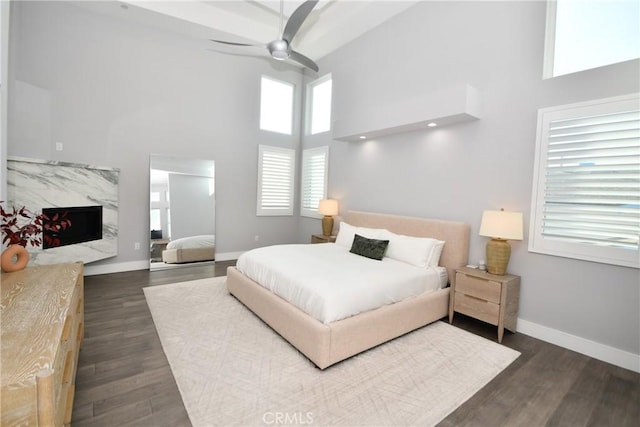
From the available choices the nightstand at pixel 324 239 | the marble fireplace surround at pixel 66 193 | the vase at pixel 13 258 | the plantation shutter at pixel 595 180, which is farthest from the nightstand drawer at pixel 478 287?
the marble fireplace surround at pixel 66 193

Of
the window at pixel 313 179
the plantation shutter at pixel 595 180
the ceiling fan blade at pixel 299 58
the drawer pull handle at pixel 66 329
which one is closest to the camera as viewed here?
the drawer pull handle at pixel 66 329

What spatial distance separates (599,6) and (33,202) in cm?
647

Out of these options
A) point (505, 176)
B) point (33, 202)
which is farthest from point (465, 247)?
point (33, 202)

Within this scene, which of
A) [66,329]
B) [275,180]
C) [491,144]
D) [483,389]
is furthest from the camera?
[275,180]

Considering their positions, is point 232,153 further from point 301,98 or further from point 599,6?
point 599,6

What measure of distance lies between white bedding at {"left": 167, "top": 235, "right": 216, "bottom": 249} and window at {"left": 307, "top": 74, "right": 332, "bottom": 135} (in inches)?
119

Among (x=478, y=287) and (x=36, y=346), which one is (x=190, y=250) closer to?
(x=36, y=346)

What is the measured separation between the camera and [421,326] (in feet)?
10.2

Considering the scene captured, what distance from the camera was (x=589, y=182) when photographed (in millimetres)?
2664

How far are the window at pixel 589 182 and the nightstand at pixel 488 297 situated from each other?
52cm

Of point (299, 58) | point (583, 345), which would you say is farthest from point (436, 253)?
point (299, 58)

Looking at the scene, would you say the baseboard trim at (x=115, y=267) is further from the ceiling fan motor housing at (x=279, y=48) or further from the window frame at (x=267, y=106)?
the ceiling fan motor housing at (x=279, y=48)

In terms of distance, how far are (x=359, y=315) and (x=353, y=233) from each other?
75.2 inches

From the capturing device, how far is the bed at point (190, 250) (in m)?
5.07
